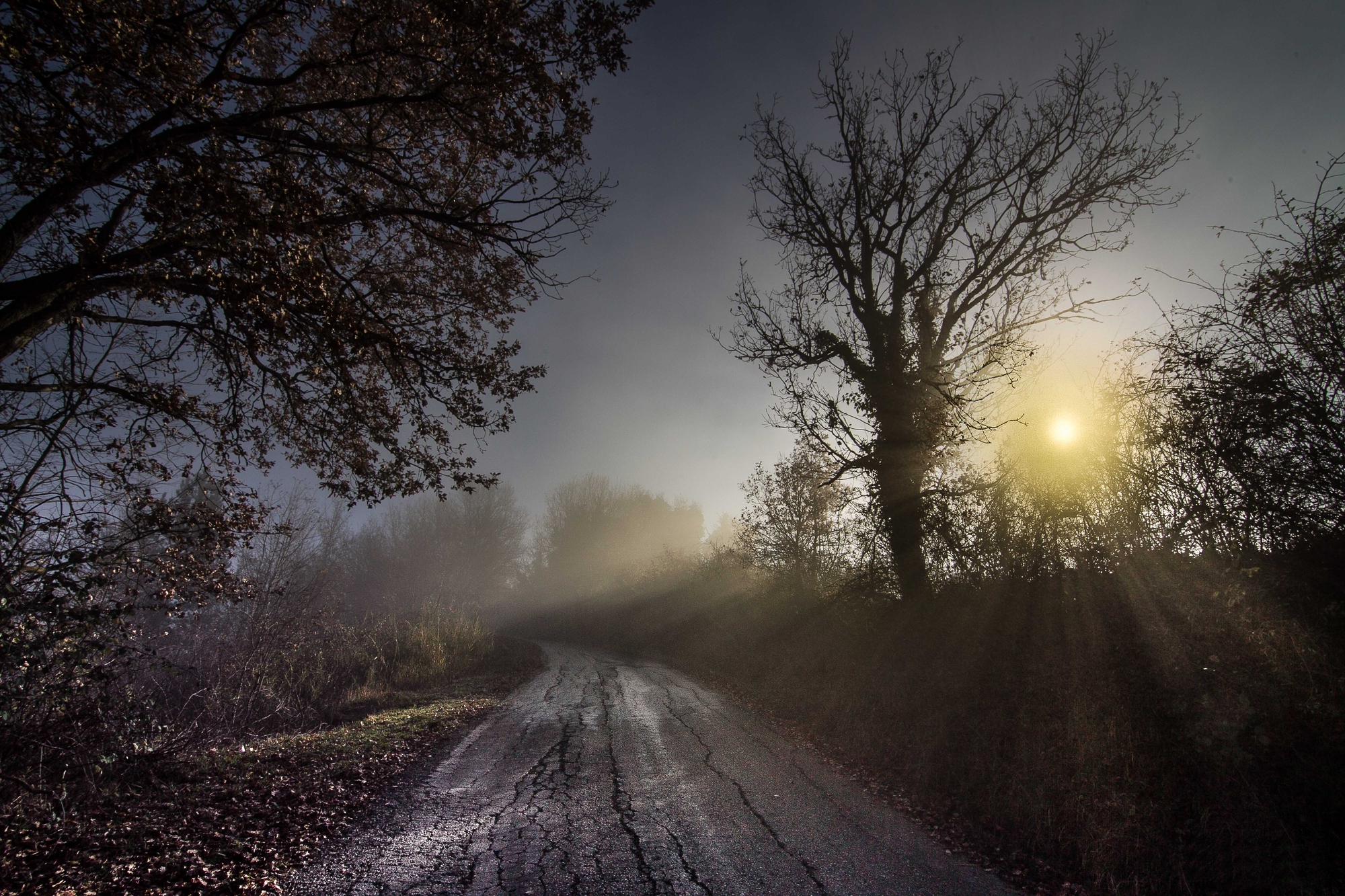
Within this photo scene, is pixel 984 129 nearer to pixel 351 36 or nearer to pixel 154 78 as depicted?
pixel 351 36

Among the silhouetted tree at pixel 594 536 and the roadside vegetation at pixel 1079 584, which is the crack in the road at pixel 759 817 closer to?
the roadside vegetation at pixel 1079 584

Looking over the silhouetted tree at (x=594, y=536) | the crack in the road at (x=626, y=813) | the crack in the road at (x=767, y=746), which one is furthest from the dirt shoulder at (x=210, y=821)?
the silhouetted tree at (x=594, y=536)

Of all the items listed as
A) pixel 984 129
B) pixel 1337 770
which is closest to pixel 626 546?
pixel 984 129

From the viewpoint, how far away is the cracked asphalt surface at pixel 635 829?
312 centimetres

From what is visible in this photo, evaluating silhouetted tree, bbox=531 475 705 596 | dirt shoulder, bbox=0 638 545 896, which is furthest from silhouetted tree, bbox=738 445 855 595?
silhouetted tree, bbox=531 475 705 596

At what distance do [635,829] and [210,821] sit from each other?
3.13 metres

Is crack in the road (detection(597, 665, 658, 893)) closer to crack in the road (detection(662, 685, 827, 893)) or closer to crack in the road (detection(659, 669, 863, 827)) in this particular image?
crack in the road (detection(662, 685, 827, 893))

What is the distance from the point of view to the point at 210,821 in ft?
12.0

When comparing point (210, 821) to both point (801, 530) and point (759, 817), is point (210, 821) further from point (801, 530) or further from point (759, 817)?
point (801, 530)

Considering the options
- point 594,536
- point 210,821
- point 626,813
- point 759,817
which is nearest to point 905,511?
point 759,817

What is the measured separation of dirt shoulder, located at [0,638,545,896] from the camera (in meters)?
2.85

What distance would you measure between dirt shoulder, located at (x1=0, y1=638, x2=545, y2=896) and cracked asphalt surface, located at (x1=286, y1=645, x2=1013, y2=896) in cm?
39

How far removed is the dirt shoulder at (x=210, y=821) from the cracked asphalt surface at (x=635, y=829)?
39cm

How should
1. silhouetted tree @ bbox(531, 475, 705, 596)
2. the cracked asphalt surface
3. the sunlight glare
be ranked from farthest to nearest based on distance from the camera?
silhouetted tree @ bbox(531, 475, 705, 596) → the sunlight glare → the cracked asphalt surface
